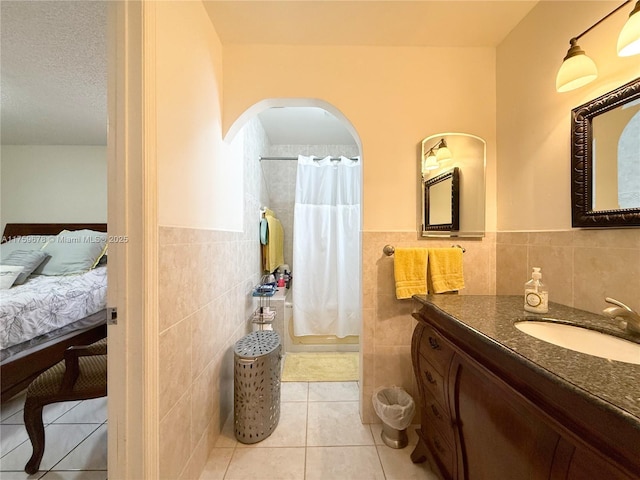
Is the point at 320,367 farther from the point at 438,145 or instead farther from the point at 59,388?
the point at 438,145

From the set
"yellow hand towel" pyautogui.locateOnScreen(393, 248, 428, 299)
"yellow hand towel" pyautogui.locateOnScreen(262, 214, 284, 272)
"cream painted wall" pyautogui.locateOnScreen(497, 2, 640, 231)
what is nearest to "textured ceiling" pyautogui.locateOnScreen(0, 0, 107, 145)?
"yellow hand towel" pyautogui.locateOnScreen(262, 214, 284, 272)

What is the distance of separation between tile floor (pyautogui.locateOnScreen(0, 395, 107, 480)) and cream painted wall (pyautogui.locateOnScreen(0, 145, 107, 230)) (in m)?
1.06

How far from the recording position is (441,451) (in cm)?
100

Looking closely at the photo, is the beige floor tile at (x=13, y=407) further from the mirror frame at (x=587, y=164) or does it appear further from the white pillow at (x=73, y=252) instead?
the mirror frame at (x=587, y=164)

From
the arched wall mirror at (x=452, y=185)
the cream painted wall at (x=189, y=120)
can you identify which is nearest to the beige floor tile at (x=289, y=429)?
the cream painted wall at (x=189, y=120)

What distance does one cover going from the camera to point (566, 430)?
48 cm

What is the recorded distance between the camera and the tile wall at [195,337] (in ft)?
2.95

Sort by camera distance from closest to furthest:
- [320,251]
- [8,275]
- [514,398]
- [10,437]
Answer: [514,398] < [8,275] < [10,437] < [320,251]

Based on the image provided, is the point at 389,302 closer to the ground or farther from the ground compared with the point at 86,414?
farther from the ground

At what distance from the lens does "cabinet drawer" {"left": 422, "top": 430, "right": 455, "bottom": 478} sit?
93 centimetres

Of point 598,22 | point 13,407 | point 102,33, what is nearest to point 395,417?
point 598,22

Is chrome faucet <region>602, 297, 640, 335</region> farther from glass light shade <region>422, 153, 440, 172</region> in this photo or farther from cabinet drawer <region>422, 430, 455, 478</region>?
glass light shade <region>422, 153, 440, 172</region>

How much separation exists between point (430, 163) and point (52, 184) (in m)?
2.13

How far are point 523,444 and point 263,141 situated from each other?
9.76 ft
